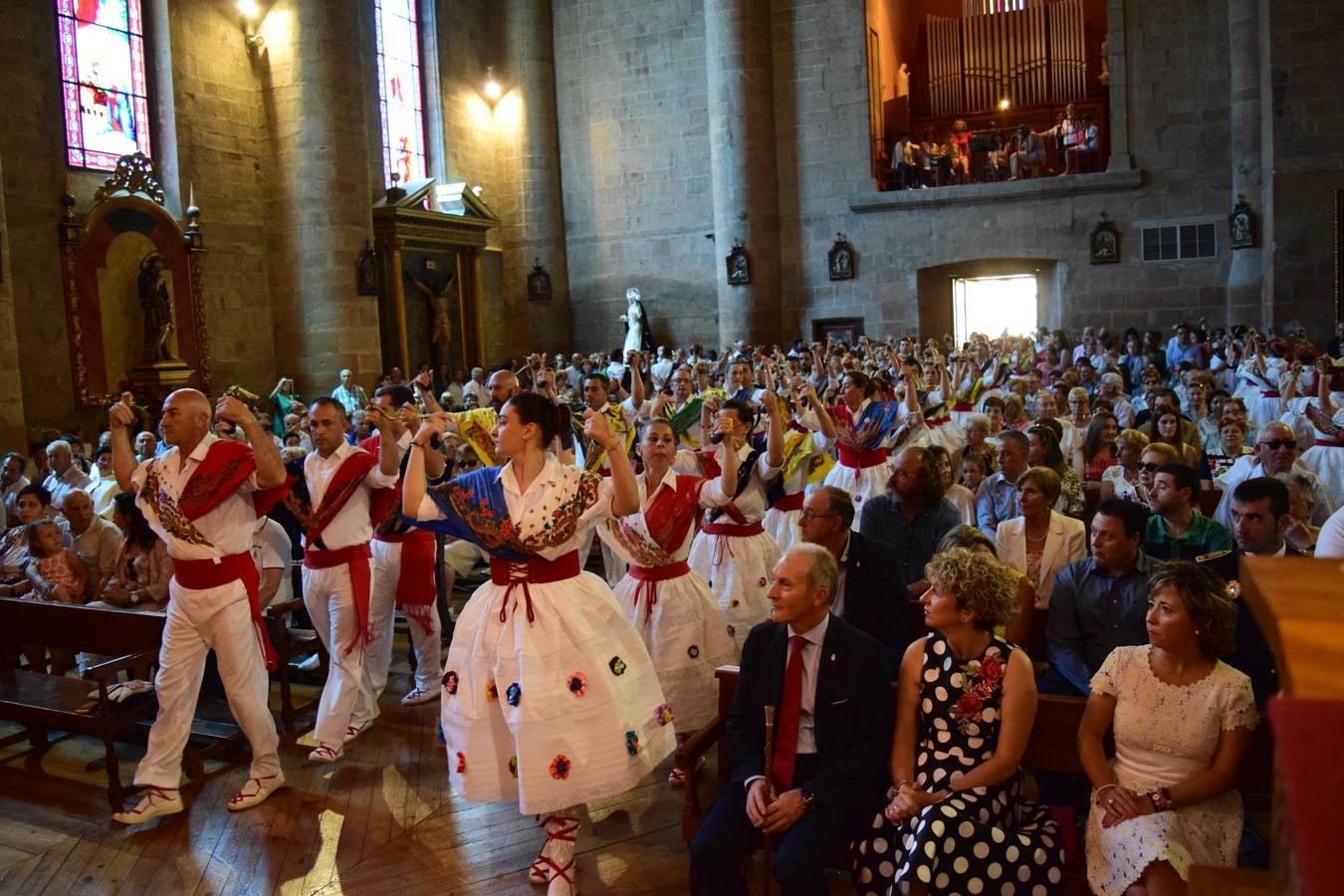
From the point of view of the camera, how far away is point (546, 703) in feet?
12.7

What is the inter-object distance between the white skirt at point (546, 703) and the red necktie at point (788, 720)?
0.63 m

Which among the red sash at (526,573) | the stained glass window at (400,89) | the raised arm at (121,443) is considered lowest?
the red sash at (526,573)

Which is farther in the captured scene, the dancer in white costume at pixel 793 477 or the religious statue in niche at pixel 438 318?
the religious statue in niche at pixel 438 318

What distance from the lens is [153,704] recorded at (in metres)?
5.49

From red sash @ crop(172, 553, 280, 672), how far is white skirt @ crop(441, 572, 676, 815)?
4.69ft

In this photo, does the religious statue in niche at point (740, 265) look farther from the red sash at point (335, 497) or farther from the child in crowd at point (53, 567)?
the red sash at point (335, 497)

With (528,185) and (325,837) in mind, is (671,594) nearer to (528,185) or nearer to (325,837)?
(325,837)

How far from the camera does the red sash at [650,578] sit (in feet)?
16.3

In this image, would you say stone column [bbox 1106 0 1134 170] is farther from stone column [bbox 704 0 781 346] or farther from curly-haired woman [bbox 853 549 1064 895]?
curly-haired woman [bbox 853 549 1064 895]

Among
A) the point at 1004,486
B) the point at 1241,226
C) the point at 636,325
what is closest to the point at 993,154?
the point at 1241,226

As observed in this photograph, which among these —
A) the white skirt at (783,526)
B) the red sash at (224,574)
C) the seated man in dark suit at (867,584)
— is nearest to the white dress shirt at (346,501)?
the red sash at (224,574)

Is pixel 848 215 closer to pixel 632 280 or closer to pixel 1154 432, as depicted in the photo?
pixel 632 280

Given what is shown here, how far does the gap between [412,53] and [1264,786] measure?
2082 centimetres

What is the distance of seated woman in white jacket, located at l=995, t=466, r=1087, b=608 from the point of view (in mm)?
5008
